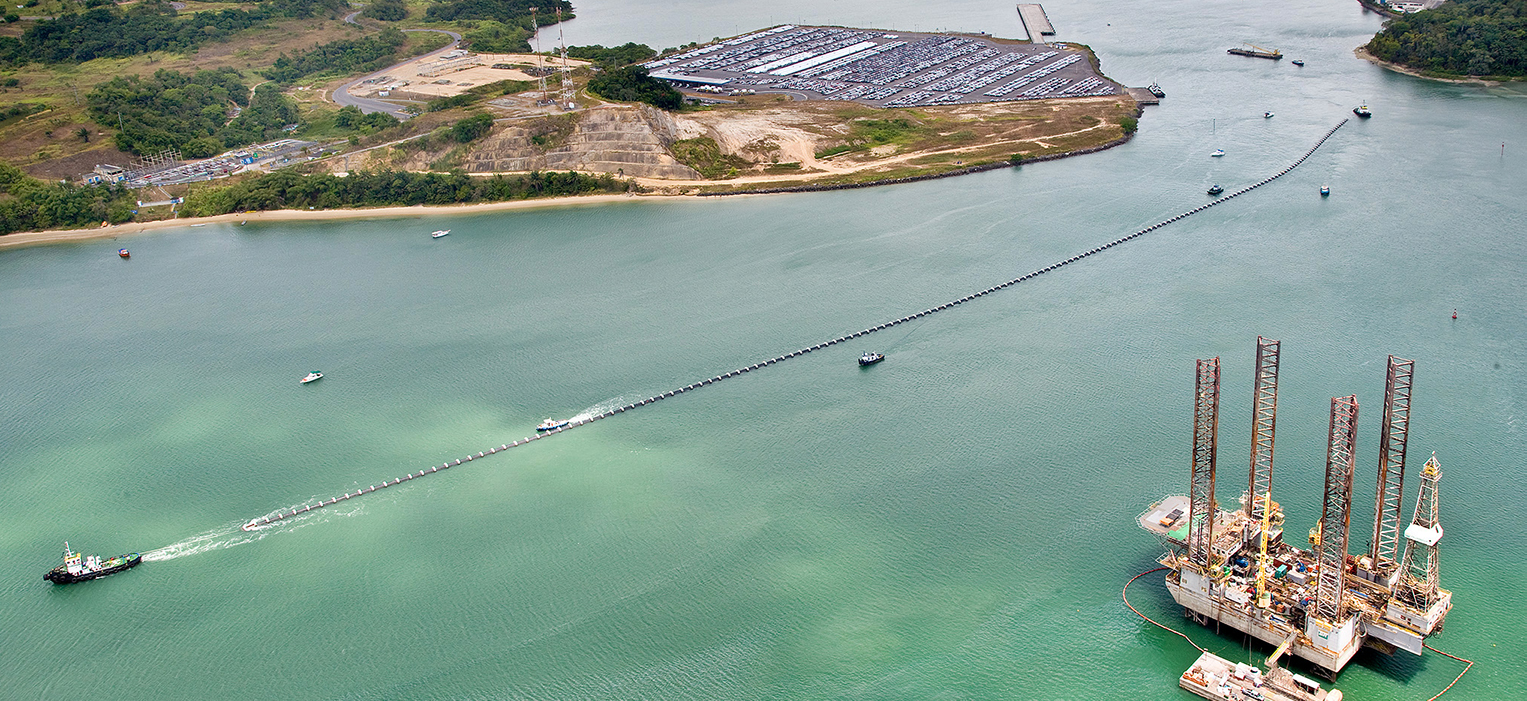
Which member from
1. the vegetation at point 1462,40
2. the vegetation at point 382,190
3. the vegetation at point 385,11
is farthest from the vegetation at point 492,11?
the vegetation at point 1462,40

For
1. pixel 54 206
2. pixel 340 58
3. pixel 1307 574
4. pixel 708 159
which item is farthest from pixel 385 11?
pixel 1307 574

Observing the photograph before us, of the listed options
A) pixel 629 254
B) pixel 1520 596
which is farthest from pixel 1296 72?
pixel 1520 596

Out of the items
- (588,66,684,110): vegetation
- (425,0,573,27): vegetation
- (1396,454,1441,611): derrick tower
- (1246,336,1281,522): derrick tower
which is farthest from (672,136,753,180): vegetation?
(425,0,573,27): vegetation

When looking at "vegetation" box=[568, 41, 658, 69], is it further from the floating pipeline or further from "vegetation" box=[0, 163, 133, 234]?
the floating pipeline

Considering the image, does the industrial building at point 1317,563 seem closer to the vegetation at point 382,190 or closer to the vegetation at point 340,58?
the vegetation at point 382,190

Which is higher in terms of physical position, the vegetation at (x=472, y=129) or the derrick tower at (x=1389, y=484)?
the vegetation at (x=472, y=129)

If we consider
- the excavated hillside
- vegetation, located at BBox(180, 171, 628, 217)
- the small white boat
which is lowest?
the small white boat

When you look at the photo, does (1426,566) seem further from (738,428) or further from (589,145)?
(589,145)
